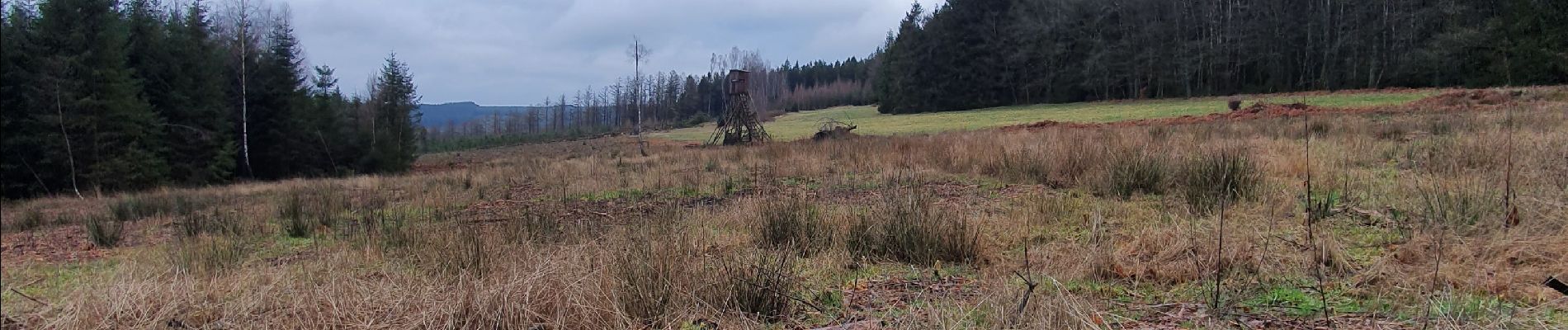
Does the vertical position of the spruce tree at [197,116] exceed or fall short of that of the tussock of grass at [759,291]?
it exceeds it

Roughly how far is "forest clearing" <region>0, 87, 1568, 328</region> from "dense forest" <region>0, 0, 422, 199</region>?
1328 millimetres

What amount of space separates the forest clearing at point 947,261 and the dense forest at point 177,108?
52.3 inches

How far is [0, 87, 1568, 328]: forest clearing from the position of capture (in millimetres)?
2670

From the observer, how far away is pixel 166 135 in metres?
21.6

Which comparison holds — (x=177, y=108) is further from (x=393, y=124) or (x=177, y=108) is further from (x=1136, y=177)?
(x=1136, y=177)

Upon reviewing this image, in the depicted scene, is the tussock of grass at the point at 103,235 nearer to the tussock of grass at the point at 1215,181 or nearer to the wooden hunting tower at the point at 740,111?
the tussock of grass at the point at 1215,181

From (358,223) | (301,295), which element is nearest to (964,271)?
(301,295)

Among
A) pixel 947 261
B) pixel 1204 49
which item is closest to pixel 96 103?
pixel 947 261

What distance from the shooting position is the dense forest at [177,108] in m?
9.92

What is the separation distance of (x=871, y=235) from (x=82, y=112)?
1568cm

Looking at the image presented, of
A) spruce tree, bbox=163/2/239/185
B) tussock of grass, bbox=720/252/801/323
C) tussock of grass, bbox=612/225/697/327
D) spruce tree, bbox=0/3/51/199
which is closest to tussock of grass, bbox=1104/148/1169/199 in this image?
tussock of grass, bbox=720/252/801/323

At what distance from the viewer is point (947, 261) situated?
3898 millimetres

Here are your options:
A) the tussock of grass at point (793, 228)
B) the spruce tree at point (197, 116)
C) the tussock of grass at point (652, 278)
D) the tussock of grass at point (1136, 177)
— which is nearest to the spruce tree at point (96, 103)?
the spruce tree at point (197, 116)

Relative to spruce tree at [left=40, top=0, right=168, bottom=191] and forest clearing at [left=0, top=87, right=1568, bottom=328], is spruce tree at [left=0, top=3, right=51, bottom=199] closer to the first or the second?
spruce tree at [left=40, top=0, right=168, bottom=191]
